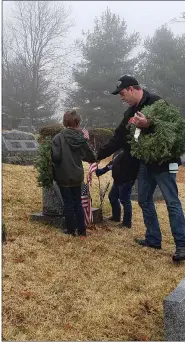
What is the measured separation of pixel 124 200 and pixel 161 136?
1.67 metres

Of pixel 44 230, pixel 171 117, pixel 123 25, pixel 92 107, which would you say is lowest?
pixel 44 230

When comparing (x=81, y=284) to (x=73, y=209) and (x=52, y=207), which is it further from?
(x=52, y=207)

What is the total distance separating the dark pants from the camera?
15.0ft

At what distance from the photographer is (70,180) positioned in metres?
4.53

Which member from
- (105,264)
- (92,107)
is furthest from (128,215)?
(92,107)

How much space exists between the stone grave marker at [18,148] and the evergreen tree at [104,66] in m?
12.5

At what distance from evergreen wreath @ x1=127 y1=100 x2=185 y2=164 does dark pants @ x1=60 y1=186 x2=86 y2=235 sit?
85cm

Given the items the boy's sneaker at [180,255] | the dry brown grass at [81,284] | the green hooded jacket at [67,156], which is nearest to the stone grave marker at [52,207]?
the dry brown grass at [81,284]

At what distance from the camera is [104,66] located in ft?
78.3

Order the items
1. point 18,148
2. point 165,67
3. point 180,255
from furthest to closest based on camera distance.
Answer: point 165,67, point 18,148, point 180,255

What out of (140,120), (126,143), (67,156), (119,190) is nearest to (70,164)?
(67,156)

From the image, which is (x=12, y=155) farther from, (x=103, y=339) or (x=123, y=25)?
(x=123, y=25)

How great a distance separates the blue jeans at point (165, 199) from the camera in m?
4.18

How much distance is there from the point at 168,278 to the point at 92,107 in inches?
865
